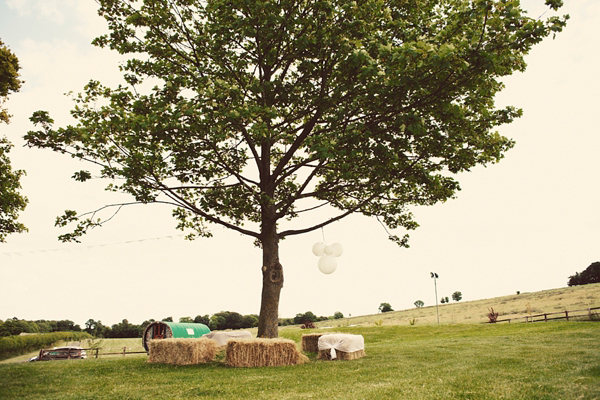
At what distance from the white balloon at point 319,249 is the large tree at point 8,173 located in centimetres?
1861

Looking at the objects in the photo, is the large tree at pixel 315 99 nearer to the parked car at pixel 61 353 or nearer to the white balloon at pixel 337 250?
the white balloon at pixel 337 250

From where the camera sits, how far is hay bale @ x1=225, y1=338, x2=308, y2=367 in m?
13.0

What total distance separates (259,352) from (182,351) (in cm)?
299

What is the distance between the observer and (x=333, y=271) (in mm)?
17406

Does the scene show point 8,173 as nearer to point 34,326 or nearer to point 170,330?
point 170,330

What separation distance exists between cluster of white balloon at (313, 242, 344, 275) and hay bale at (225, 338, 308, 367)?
15.5ft

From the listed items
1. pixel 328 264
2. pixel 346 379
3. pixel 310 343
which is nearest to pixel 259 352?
pixel 346 379

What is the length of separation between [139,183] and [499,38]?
1268 cm

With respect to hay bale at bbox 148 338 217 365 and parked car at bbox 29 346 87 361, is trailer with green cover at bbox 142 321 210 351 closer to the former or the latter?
parked car at bbox 29 346 87 361

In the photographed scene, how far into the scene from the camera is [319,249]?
58.4ft

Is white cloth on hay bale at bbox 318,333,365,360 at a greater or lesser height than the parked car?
greater

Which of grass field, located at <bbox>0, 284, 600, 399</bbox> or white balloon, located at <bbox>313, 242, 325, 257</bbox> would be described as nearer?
grass field, located at <bbox>0, 284, 600, 399</bbox>

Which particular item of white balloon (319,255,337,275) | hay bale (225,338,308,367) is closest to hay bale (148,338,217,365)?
hay bale (225,338,308,367)

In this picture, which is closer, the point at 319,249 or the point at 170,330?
the point at 319,249
